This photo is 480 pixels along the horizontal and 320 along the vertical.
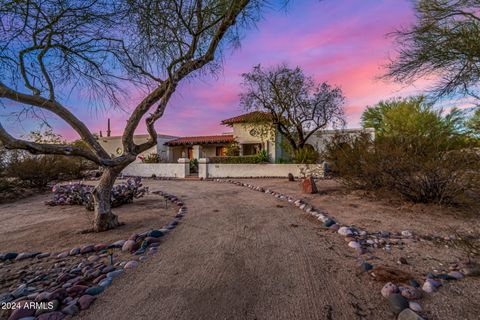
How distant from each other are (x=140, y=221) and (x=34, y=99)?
9.28 ft

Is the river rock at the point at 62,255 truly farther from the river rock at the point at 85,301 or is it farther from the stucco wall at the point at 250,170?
the stucco wall at the point at 250,170

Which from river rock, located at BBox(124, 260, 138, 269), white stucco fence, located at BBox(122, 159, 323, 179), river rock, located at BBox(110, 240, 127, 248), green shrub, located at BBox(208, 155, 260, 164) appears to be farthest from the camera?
green shrub, located at BBox(208, 155, 260, 164)

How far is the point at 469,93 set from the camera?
6910 millimetres

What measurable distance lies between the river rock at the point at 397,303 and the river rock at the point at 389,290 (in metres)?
0.06

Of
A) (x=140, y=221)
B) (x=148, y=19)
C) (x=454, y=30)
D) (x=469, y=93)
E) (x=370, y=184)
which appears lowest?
(x=140, y=221)

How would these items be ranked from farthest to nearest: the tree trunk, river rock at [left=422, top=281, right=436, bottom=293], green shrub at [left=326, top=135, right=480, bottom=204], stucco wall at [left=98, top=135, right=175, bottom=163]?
stucco wall at [left=98, top=135, right=175, bottom=163] → green shrub at [left=326, top=135, right=480, bottom=204] → the tree trunk → river rock at [left=422, top=281, right=436, bottom=293]

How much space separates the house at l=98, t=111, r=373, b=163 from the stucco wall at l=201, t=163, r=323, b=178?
272cm

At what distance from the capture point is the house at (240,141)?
1630 cm

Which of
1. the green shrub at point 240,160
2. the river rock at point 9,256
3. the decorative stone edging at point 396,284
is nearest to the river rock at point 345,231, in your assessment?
the decorative stone edging at point 396,284

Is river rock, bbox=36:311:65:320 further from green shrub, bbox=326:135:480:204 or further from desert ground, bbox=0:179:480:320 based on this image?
green shrub, bbox=326:135:480:204

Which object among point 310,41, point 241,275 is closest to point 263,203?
point 241,275

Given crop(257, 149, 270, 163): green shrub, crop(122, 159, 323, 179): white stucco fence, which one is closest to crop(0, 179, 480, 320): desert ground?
crop(122, 159, 323, 179): white stucco fence

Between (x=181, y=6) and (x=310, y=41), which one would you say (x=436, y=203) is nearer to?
(x=310, y=41)

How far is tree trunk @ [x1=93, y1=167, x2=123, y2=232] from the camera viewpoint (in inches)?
157
